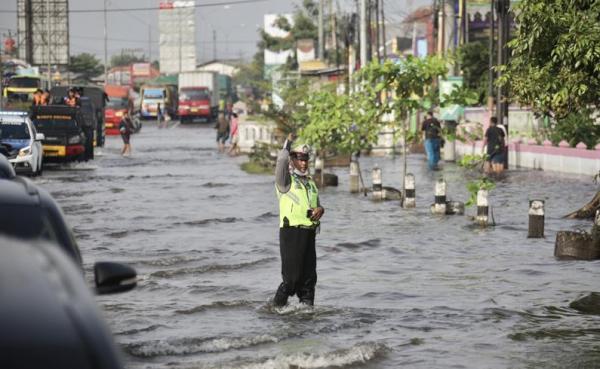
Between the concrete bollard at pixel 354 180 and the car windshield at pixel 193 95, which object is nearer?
the concrete bollard at pixel 354 180

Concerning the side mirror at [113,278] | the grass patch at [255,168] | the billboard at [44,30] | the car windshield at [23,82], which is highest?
the billboard at [44,30]

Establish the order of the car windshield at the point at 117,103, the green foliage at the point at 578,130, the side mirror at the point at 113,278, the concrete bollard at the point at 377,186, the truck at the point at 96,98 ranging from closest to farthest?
the side mirror at the point at 113,278 → the concrete bollard at the point at 377,186 → the green foliage at the point at 578,130 → the truck at the point at 96,98 → the car windshield at the point at 117,103

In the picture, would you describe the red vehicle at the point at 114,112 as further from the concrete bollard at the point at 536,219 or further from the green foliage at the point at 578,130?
the concrete bollard at the point at 536,219

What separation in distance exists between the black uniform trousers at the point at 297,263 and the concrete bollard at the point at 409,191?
544 inches

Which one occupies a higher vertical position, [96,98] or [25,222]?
[96,98]

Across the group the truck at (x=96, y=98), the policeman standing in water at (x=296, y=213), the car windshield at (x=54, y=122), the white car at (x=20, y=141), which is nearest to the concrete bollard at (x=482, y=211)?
the policeman standing in water at (x=296, y=213)

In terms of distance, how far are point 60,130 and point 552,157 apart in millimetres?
14710

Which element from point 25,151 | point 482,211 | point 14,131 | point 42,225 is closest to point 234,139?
point 14,131

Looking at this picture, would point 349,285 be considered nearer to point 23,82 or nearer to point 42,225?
point 42,225

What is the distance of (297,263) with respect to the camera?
1359cm

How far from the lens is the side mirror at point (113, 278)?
6.44 meters

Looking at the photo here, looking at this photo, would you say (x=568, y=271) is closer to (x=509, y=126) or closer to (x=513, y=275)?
(x=513, y=275)

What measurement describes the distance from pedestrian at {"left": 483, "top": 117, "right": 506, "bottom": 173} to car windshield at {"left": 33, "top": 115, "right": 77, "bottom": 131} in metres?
12.8

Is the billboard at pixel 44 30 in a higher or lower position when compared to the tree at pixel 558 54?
higher
